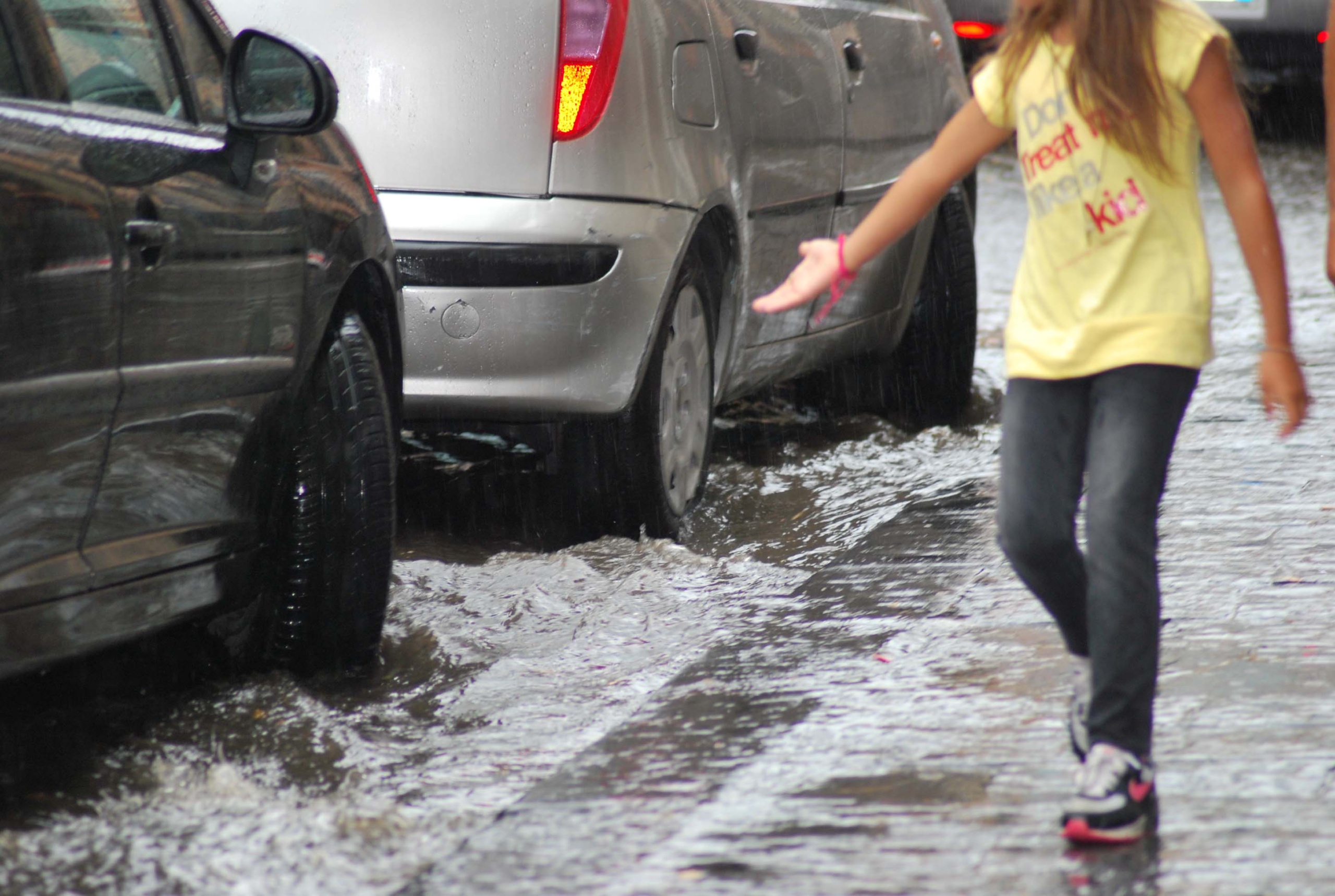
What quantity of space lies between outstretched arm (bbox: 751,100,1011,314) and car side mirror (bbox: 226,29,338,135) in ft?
3.62

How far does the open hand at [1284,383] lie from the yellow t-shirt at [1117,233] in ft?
0.31

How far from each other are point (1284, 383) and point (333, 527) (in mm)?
1886

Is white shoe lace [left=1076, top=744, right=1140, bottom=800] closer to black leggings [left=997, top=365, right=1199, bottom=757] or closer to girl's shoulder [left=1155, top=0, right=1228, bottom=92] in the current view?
black leggings [left=997, top=365, right=1199, bottom=757]

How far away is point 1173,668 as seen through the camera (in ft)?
13.9

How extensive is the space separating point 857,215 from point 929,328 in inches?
43.4

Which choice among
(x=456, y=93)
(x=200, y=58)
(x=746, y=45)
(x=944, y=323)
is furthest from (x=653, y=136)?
(x=944, y=323)

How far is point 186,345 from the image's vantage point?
3.79 meters

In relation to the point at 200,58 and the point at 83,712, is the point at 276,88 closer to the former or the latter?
the point at 200,58

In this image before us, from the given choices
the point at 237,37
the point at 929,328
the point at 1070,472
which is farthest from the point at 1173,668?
the point at 929,328

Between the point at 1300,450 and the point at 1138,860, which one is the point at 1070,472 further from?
the point at 1300,450

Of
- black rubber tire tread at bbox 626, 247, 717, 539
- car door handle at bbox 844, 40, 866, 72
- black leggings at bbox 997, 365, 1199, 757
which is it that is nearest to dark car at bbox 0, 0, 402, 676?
black rubber tire tread at bbox 626, 247, 717, 539

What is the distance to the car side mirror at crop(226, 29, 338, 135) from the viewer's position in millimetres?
4035

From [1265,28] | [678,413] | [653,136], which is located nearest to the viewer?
[653,136]

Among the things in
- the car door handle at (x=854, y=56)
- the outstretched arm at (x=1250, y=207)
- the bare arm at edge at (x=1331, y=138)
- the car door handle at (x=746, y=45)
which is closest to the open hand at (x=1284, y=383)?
the outstretched arm at (x=1250, y=207)
